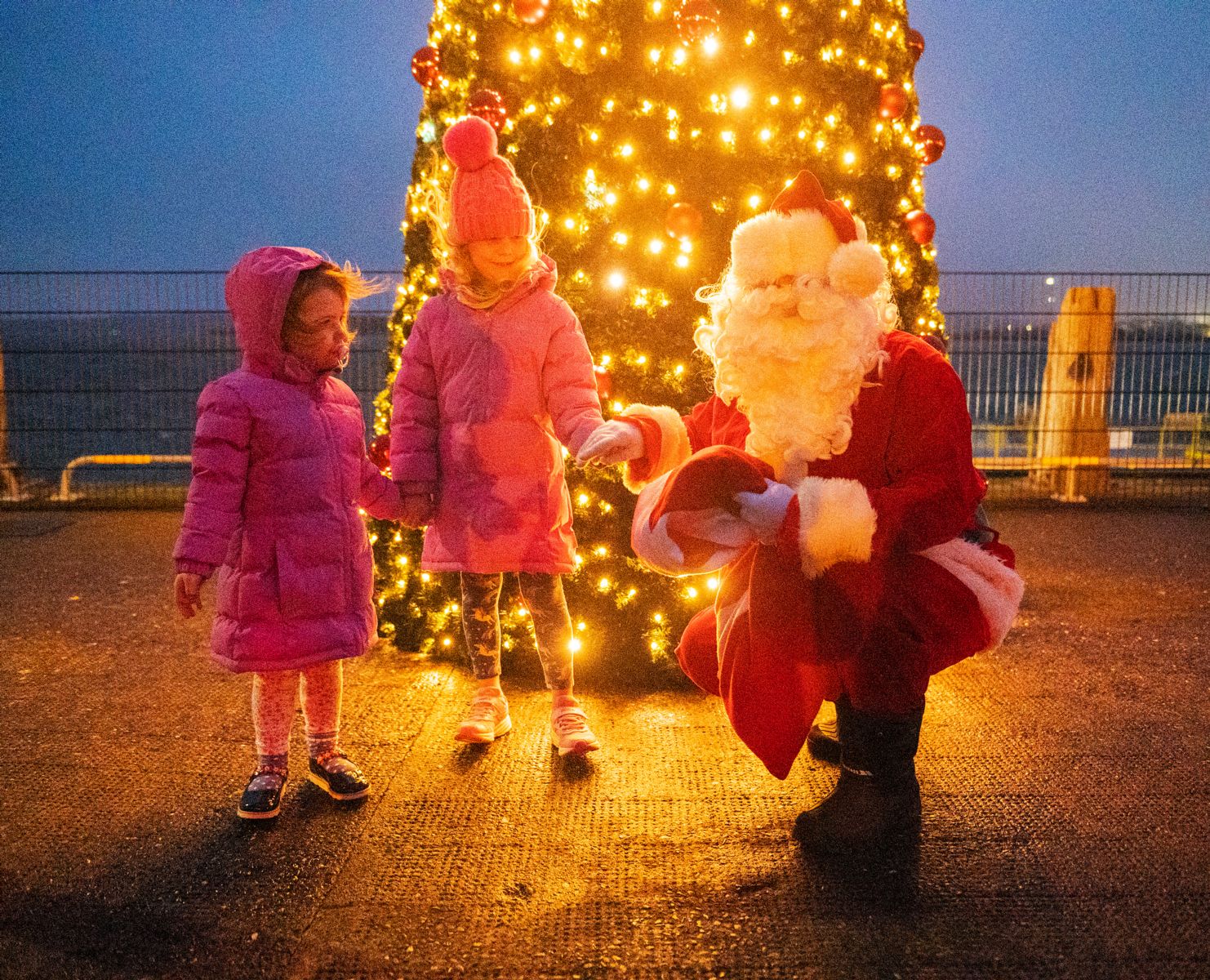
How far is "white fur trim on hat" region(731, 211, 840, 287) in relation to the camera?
2.25 m

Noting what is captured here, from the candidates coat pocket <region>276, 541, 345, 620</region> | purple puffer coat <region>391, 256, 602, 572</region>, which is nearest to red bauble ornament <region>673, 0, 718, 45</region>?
purple puffer coat <region>391, 256, 602, 572</region>

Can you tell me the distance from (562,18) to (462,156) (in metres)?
1.15

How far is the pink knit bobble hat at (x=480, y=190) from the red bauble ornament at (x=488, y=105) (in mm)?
768

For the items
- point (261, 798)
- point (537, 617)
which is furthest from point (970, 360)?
point (261, 798)

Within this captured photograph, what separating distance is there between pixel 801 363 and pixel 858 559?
0.52 m

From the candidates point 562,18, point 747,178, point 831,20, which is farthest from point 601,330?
point 831,20

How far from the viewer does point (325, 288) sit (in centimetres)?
259

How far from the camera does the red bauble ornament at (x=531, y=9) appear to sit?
336 cm

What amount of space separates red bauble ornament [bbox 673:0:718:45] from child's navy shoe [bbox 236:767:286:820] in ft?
9.38

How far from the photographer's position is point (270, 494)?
99.2 inches

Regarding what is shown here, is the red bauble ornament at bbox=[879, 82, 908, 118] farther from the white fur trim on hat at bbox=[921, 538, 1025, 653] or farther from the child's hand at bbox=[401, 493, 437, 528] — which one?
the child's hand at bbox=[401, 493, 437, 528]

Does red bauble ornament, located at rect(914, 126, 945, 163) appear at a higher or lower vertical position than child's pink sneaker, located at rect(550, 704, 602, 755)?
A: higher

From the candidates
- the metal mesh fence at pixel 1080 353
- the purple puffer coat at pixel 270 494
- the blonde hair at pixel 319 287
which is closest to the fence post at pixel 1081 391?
the metal mesh fence at pixel 1080 353

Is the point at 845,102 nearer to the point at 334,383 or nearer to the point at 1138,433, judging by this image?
the point at 334,383
